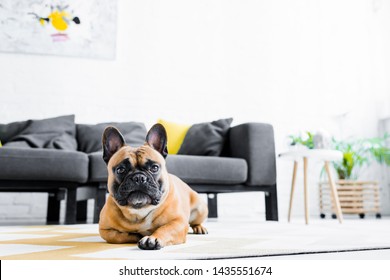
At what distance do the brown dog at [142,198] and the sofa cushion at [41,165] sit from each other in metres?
1.18

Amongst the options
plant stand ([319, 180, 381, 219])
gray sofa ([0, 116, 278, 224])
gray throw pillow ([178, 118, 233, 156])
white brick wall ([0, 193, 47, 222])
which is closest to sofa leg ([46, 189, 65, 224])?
gray sofa ([0, 116, 278, 224])

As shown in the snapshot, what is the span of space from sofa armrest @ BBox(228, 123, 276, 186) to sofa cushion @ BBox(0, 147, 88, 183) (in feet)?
3.78

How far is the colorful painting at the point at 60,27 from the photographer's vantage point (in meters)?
3.80

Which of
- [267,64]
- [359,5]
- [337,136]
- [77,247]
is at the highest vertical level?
[359,5]

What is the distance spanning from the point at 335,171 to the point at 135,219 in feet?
11.5

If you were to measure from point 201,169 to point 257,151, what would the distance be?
48 cm

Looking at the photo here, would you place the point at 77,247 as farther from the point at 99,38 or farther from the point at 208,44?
the point at 208,44

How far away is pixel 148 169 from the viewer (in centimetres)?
128

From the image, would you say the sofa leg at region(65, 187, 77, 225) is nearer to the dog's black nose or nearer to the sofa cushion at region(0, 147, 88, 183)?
the sofa cushion at region(0, 147, 88, 183)

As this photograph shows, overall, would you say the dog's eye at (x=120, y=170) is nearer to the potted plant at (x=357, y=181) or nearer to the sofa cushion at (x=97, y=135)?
the sofa cushion at (x=97, y=135)

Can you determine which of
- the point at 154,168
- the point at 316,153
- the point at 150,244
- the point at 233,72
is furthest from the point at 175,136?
the point at 150,244

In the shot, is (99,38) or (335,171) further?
(335,171)

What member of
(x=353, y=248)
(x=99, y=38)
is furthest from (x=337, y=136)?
(x=353, y=248)

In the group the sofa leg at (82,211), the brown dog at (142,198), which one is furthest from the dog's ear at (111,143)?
the sofa leg at (82,211)
